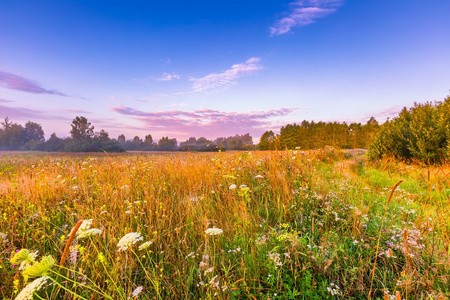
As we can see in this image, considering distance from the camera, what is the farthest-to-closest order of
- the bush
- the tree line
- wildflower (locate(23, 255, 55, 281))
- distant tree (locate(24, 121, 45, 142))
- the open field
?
1. distant tree (locate(24, 121, 45, 142))
2. the tree line
3. the bush
4. the open field
5. wildflower (locate(23, 255, 55, 281))

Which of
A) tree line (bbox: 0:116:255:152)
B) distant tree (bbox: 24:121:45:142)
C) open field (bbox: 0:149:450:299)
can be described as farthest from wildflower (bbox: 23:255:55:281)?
distant tree (bbox: 24:121:45:142)

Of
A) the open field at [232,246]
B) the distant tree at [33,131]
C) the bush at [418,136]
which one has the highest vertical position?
the distant tree at [33,131]

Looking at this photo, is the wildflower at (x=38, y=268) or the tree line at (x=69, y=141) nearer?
the wildflower at (x=38, y=268)

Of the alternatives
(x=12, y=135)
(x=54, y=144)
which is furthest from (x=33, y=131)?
(x=54, y=144)

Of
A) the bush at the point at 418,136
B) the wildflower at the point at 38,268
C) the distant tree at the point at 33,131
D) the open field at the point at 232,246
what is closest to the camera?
the wildflower at the point at 38,268

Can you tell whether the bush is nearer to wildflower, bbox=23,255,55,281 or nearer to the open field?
the open field

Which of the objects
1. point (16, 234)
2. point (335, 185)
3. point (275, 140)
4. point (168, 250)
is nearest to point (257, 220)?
point (168, 250)

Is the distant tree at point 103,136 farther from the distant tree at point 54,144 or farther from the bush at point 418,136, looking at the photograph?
the bush at point 418,136

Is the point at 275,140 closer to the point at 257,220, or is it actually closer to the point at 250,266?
the point at 257,220

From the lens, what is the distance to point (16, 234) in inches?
111

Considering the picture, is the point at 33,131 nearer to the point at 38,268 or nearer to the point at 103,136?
the point at 103,136

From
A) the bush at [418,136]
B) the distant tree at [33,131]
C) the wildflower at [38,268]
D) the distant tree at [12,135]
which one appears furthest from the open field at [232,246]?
the distant tree at [33,131]

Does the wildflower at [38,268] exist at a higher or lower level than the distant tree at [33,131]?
lower

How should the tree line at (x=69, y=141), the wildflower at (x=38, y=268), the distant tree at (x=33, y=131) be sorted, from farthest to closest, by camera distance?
the distant tree at (x=33, y=131) → the tree line at (x=69, y=141) → the wildflower at (x=38, y=268)
